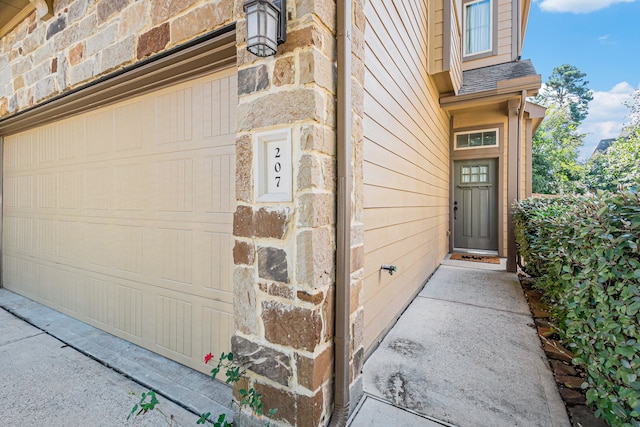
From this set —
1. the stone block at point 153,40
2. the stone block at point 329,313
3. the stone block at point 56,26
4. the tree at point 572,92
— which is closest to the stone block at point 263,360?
the stone block at point 329,313

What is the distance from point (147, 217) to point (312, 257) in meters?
1.69

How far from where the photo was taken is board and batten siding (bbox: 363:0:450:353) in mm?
2137

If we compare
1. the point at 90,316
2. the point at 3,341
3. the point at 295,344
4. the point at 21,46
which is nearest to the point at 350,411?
the point at 295,344

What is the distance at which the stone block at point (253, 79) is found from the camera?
4.74ft

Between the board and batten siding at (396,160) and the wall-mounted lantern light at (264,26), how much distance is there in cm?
81

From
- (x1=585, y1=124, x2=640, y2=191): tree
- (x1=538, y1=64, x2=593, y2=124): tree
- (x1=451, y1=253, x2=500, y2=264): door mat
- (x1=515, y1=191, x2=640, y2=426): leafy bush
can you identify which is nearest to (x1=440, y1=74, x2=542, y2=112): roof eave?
(x1=451, y1=253, x2=500, y2=264): door mat

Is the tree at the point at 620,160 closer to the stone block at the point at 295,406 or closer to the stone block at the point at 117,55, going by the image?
the stone block at the point at 295,406

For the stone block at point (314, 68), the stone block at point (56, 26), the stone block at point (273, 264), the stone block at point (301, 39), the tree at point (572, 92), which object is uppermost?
the tree at point (572, 92)

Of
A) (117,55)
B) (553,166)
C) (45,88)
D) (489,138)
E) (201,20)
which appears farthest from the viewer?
(553,166)

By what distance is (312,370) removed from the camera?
52.0 inches

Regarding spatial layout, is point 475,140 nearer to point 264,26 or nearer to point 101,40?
point 264,26

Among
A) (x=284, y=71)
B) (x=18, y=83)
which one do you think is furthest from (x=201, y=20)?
(x=18, y=83)

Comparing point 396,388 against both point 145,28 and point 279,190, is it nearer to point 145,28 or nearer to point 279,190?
point 279,190

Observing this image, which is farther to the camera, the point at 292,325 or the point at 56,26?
the point at 56,26
